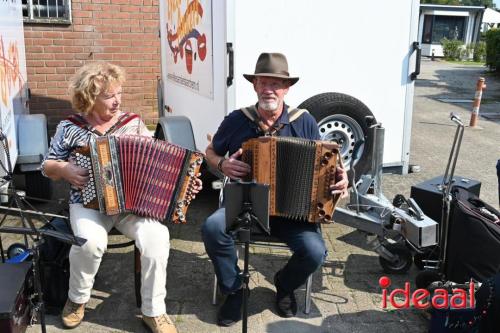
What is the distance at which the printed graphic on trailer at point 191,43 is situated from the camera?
4.08m

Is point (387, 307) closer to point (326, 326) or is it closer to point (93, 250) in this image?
point (326, 326)

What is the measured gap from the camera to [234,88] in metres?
3.84

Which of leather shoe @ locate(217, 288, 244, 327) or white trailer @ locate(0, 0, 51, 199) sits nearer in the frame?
leather shoe @ locate(217, 288, 244, 327)

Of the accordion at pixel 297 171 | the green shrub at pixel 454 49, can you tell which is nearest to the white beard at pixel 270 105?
the accordion at pixel 297 171

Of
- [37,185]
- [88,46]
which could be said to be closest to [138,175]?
[37,185]

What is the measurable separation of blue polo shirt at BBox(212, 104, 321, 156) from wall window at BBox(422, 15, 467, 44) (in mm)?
31215

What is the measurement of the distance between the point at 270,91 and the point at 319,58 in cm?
132

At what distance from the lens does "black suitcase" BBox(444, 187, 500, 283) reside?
8.95ft

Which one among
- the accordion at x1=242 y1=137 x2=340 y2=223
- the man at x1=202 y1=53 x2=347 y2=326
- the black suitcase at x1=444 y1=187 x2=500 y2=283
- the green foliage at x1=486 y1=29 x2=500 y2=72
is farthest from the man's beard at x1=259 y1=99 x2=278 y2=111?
the green foliage at x1=486 y1=29 x2=500 y2=72

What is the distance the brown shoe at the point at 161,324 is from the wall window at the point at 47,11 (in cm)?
537

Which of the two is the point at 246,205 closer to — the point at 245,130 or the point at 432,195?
the point at 245,130

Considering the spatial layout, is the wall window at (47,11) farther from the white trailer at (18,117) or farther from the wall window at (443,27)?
the wall window at (443,27)

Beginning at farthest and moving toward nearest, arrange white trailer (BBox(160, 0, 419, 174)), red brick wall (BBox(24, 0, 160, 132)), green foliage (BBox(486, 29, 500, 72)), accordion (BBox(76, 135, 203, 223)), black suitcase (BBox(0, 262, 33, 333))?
green foliage (BBox(486, 29, 500, 72)) → red brick wall (BBox(24, 0, 160, 132)) → white trailer (BBox(160, 0, 419, 174)) → accordion (BBox(76, 135, 203, 223)) → black suitcase (BBox(0, 262, 33, 333))

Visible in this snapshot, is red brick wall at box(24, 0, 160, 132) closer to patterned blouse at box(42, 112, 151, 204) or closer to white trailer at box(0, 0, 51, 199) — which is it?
white trailer at box(0, 0, 51, 199)
